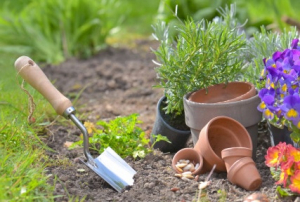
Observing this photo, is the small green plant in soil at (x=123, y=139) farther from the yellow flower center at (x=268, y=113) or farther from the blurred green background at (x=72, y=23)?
the blurred green background at (x=72, y=23)

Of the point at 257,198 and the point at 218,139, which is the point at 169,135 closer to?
the point at 218,139

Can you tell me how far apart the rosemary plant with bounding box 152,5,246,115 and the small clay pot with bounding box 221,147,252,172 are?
0.45 meters

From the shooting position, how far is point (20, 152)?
98.3 inches

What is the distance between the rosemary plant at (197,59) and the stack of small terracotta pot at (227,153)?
10.2 inches

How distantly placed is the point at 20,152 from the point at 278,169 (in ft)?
3.83

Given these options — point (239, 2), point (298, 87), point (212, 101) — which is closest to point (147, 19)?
point (239, 2)

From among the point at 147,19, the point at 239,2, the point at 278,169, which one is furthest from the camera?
the point at 147,19

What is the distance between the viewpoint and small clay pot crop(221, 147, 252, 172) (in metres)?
2.33

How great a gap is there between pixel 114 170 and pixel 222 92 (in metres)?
0.68

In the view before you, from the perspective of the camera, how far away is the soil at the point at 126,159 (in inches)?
89.9

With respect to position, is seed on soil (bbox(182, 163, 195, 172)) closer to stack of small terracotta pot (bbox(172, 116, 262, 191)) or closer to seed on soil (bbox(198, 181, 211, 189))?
stack of small terracotta pot (bbox(172, 116, 262, 191))

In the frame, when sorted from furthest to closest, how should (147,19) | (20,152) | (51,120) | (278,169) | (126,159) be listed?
(147,19), (51,120), (126,159), (20,152), (278,169)

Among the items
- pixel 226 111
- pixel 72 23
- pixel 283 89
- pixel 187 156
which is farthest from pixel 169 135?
pixel 72 23

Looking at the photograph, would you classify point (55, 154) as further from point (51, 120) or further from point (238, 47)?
point (238, 47)
